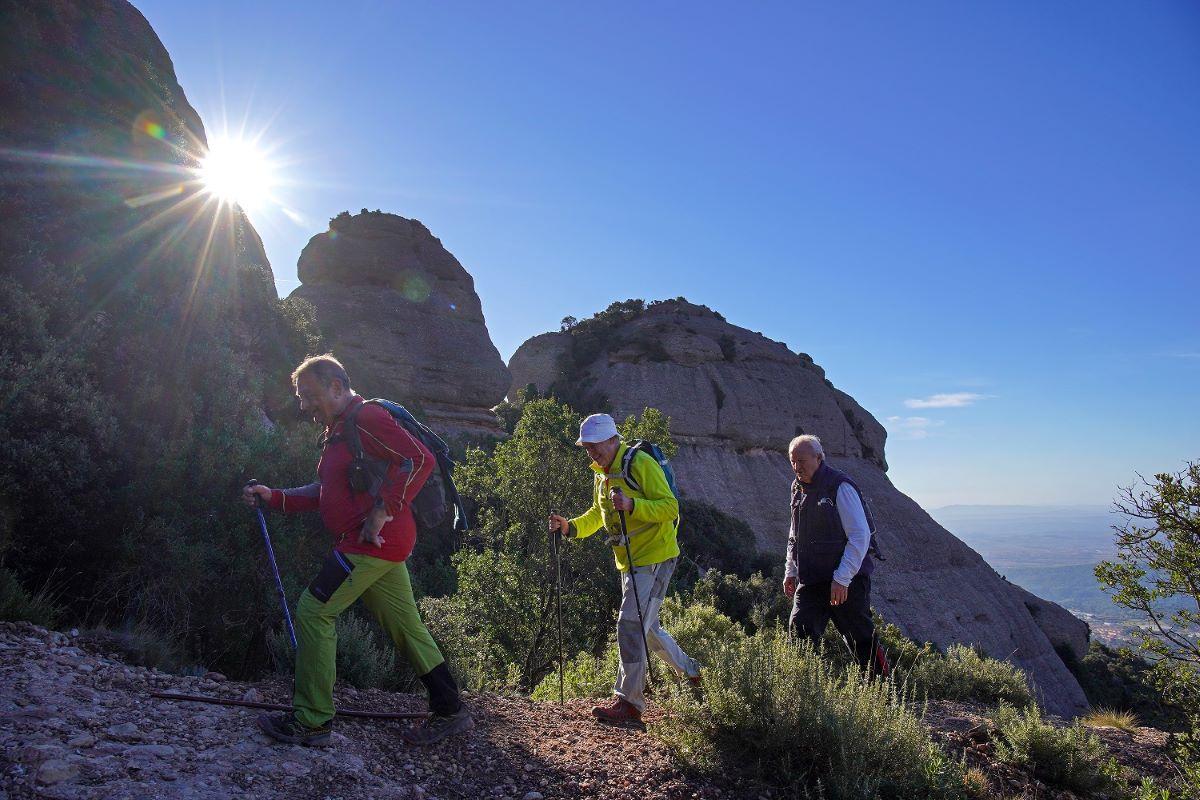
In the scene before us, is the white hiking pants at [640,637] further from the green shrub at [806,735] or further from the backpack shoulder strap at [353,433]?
A: the backpack shoulder strap at [353,433]

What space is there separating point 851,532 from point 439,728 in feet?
11.4

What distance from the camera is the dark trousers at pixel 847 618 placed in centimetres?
557

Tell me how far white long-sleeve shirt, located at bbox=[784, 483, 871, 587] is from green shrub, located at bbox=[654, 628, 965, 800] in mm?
990

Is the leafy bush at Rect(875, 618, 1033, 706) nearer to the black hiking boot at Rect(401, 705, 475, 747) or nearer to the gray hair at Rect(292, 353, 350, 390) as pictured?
the black hiking boot at Rect(401, 705, 475, 747)

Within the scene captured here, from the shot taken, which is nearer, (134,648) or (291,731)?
(291,731)

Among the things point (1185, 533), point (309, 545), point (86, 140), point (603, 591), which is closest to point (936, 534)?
point (603, 591)

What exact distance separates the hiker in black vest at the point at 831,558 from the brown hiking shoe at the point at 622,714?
1.59 m

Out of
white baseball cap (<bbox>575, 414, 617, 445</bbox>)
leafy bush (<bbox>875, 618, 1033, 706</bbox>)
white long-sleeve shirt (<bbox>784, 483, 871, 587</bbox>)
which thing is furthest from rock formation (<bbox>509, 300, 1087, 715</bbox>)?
white baseball cap (<bbox>575, 414, 617, 445</bbox>)

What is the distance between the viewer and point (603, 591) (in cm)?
1246

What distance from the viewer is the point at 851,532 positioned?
5.54 m

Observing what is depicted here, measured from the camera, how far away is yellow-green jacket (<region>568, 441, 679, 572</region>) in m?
4.94

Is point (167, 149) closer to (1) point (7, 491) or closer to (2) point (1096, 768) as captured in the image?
(1) point (7, 491)

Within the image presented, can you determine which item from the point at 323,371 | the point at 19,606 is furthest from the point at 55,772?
the point at 19,606

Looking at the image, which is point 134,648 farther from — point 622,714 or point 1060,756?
point 1060,756
